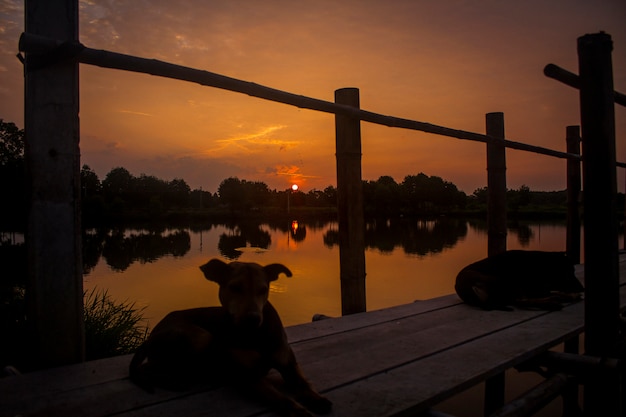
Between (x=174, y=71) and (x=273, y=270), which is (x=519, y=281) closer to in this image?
(x=273, y=270)

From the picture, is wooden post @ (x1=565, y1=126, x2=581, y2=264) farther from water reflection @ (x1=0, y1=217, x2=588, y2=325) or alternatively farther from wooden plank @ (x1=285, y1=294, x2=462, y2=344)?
water reflection @ (x1=0, y1=217, x2=588, y2=325)

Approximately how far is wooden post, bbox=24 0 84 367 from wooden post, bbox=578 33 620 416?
3304 mm

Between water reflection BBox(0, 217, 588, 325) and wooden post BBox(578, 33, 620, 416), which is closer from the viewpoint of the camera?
wooden post BBox(578, 33, 620, 416)

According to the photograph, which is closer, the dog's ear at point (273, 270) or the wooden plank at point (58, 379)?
the wooden plank at point (58, 379)

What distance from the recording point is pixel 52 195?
254 cm

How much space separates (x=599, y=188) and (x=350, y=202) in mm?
2007

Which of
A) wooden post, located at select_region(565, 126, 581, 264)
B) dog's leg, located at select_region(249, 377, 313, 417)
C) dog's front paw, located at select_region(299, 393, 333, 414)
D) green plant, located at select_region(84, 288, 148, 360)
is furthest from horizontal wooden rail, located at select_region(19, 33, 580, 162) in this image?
wooden post, located at select_region(565, 126, 581, 264)

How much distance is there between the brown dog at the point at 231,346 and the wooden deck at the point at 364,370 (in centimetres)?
10

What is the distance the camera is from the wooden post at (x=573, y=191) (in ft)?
30.5

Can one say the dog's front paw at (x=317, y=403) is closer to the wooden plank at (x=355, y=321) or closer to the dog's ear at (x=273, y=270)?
the dog's ear at (x=273, y=270)

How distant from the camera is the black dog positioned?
4656 mm

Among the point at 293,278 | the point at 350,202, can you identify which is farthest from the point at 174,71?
the point at 293,278

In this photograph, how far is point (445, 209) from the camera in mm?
108625

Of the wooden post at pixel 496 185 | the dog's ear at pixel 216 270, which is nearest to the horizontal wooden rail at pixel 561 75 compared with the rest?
the dog's ear at pixel 216 270
